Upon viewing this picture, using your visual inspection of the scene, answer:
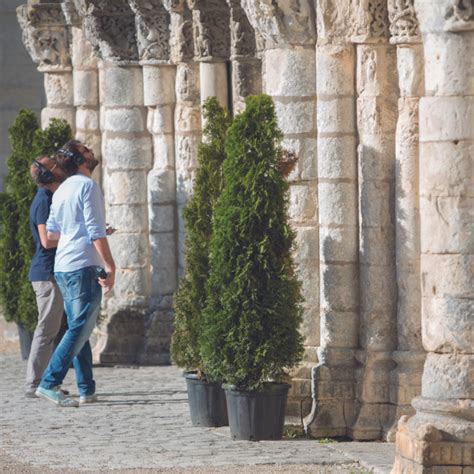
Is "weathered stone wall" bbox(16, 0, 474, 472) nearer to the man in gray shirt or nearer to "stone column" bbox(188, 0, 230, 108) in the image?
"stone column" bbox(188, 0, 230, 108)

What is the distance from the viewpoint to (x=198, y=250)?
1552cm

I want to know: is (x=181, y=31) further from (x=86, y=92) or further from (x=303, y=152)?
(x=303, y=152)

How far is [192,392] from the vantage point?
50.5 feet

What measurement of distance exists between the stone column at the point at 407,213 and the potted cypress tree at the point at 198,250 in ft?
5.14

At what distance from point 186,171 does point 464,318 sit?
25.1 feet

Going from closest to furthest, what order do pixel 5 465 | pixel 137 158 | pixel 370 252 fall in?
pixel 5 465
pixel 370 252
pixel 137 158

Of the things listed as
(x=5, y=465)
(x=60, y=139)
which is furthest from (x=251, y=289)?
(x=60, y=139)

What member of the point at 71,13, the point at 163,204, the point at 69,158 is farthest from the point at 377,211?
the point at 71,13

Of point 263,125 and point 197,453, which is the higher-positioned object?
point 263,125

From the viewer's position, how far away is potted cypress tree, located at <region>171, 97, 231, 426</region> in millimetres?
15461

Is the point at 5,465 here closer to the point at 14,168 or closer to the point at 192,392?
the point at 192,392

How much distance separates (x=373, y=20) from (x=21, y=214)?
222 inches

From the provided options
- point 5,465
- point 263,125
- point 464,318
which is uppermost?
point 263,125

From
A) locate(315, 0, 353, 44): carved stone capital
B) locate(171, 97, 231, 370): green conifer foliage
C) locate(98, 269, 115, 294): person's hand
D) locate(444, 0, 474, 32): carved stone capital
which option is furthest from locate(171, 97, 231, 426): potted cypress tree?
locate(444, 0, 474, 32): carved stone capital
